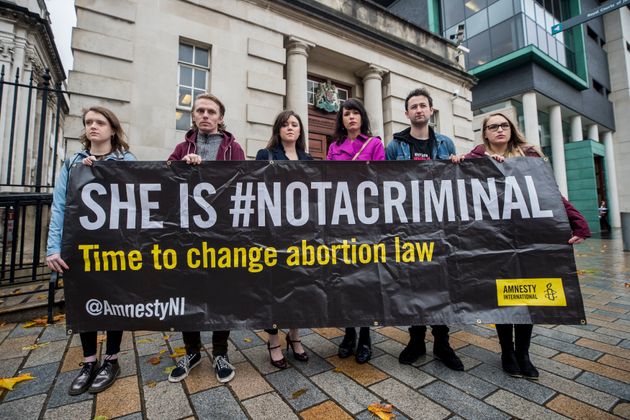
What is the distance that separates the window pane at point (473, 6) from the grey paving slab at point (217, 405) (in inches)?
891

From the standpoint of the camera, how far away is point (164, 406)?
6.83 feet

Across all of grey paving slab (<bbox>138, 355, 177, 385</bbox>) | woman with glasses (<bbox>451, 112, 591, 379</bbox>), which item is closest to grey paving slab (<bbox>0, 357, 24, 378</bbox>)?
grey paving slab (<bbox>138, 355, 177, 385</bbox>)

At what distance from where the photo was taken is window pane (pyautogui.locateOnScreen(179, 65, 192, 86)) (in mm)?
7402

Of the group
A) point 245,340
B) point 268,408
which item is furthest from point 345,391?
point 245,340

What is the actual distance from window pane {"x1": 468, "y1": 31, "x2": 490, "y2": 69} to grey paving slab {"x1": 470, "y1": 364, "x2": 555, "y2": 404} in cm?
1967

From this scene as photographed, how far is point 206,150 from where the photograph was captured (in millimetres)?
2877

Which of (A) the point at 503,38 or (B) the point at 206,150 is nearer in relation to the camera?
(B) the point at 206,150

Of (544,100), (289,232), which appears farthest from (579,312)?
(544,100)

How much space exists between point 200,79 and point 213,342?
6.96m

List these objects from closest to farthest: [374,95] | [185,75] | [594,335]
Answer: [594,335]
[185,75]
[374,95]

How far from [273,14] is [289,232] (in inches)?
318

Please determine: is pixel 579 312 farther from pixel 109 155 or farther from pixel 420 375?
pixel 109 155

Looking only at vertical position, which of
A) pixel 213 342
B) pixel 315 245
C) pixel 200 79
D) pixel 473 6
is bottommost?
pixel 213 342

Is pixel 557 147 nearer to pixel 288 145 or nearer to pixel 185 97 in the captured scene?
pixel 185 97
